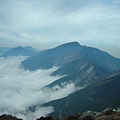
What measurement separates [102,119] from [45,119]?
1156 inches

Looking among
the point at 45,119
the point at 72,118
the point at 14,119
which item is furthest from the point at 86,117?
the point at 14,119

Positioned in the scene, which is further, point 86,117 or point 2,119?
point 2,119

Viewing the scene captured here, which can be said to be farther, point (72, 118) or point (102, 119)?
point (72, 118)

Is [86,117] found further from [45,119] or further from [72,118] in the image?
[45,119]

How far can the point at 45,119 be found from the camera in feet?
334

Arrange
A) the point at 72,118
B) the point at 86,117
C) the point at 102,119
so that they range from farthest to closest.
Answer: the point at 72,118 < the point at 86,117 < the point at 102,119

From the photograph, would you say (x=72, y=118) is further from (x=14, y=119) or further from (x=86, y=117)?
(x=14, y=119)

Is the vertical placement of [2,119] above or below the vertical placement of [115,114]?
above

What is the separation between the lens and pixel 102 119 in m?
81.3

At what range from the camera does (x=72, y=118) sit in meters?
95.4

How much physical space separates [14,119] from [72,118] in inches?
1058

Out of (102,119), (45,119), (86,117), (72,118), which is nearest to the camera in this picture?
(102,119)

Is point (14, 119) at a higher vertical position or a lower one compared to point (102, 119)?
higher

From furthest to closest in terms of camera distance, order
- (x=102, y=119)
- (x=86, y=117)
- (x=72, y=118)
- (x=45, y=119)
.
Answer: (x=45, y=119) → (x=72, y=118) → (x=86, y=117) → (x=102, y=119)
